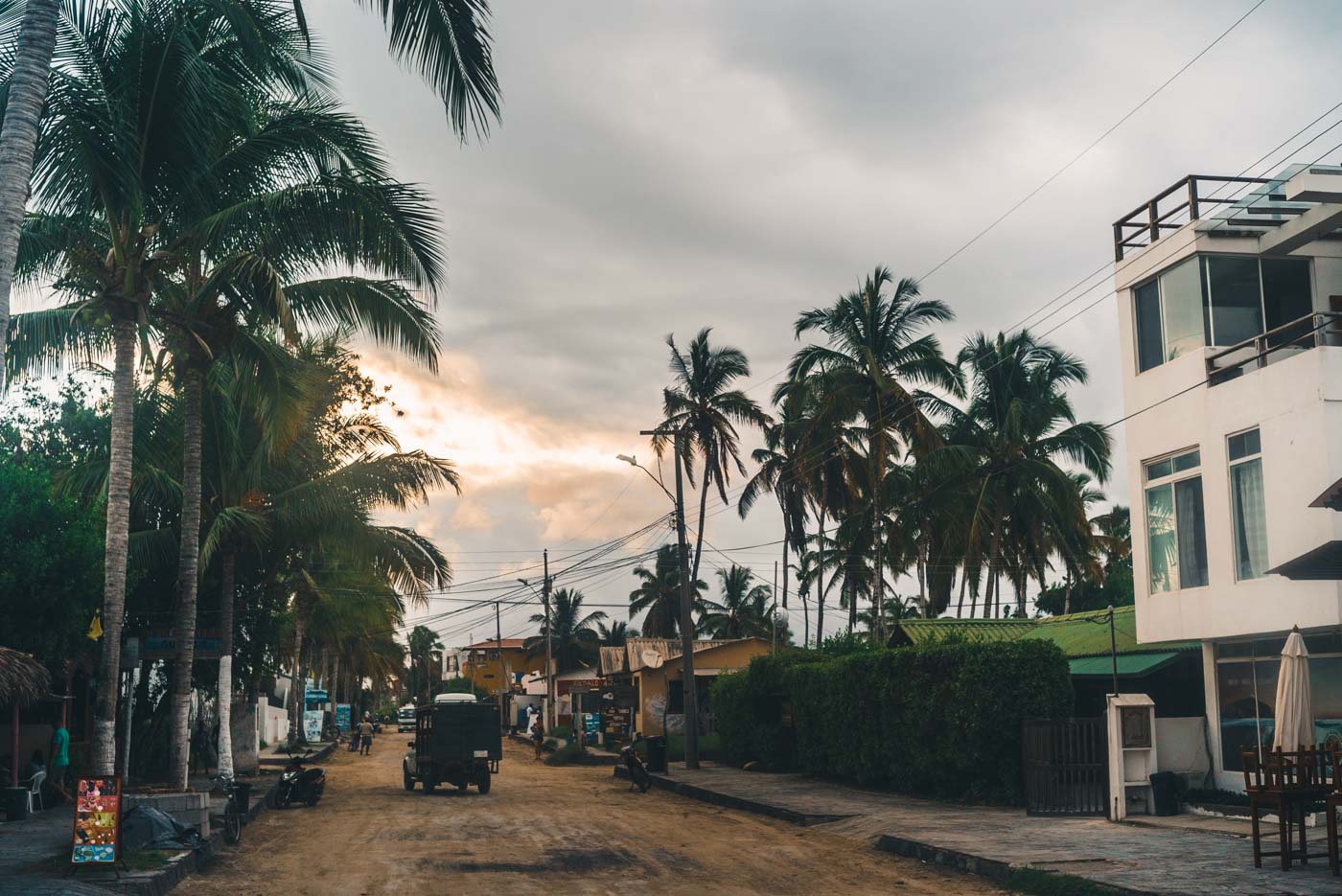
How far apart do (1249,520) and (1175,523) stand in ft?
6.39

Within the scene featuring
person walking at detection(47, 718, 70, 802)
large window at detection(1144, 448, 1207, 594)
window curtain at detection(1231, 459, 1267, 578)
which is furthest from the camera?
person walking at detection(47, 718, 70, 802)

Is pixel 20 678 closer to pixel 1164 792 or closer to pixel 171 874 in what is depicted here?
pixel 171 874

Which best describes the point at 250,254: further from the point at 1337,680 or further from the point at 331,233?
the point at 1337,680

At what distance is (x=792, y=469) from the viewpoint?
145 ft

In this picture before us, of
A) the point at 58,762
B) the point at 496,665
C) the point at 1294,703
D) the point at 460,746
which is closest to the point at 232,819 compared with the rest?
the point at 58,762

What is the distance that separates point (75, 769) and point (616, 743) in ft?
94.9

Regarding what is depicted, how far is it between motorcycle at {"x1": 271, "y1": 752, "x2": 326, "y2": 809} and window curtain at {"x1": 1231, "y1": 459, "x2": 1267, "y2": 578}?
17.7 metres

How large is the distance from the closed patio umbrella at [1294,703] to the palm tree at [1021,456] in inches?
910

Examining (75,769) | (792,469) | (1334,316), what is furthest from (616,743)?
(1334,316)

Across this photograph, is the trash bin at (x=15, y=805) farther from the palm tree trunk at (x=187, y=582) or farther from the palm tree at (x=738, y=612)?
the palm tree at (x=738, y=612)

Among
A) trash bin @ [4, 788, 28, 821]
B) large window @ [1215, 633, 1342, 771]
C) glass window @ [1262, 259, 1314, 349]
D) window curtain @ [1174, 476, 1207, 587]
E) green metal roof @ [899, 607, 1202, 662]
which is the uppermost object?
glass window @ [1262, 259, 1314, 349]

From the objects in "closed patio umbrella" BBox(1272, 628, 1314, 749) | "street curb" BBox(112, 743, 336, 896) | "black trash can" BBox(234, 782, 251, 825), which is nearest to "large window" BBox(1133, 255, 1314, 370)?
"closed patio umbrella" BBox(1272, 628, 1314, 749)

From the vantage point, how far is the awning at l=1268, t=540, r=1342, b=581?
552 inches

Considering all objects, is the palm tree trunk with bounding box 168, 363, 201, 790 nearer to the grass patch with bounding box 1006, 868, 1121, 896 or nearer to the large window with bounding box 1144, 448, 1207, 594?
Result: the grass patch with bounding box 1006, 868, 1121, 896
